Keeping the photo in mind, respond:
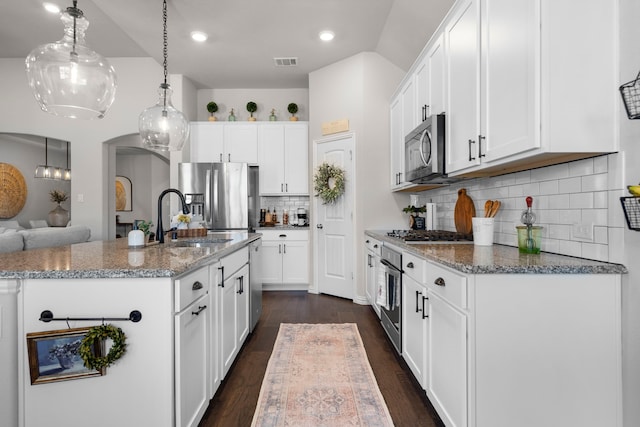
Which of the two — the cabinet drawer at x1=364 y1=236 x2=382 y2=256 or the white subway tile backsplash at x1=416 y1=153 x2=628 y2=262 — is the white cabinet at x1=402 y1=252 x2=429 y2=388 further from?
the cabinet drawer at x1=364 y1=236 x2=382 y2=256

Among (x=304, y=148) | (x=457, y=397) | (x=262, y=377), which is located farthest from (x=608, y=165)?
(x=304, y=148)

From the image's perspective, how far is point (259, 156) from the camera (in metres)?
5.18

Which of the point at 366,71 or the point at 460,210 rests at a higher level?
the point at 366,71

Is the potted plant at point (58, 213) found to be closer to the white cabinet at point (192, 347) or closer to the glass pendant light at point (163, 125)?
the glass pendant light at point (163, 125)

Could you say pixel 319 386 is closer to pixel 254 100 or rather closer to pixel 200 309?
pixel 200 309

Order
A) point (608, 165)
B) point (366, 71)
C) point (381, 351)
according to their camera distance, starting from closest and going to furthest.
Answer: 1. point (608, 165)
2. point (381, 351)
3. point (366, 71)

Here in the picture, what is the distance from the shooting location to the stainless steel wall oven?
2.52 metres

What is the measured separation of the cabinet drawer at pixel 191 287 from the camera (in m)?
1.46

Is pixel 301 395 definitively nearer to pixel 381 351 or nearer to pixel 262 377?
pixel 262 377

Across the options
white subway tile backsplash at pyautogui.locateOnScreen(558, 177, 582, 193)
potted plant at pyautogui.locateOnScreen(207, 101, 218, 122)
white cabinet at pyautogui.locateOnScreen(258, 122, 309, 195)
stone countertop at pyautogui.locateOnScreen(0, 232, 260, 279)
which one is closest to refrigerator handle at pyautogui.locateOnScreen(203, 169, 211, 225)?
white cabinet at pyautogui.locateOnScreen(258, 122, 309, 195)

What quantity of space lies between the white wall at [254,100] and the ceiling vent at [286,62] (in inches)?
34.5

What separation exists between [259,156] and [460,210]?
3224mm

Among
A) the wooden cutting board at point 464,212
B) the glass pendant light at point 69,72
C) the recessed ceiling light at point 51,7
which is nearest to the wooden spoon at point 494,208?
the wooden cutting board at point 464,212

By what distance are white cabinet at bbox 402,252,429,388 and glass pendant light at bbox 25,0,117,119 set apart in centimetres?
222
